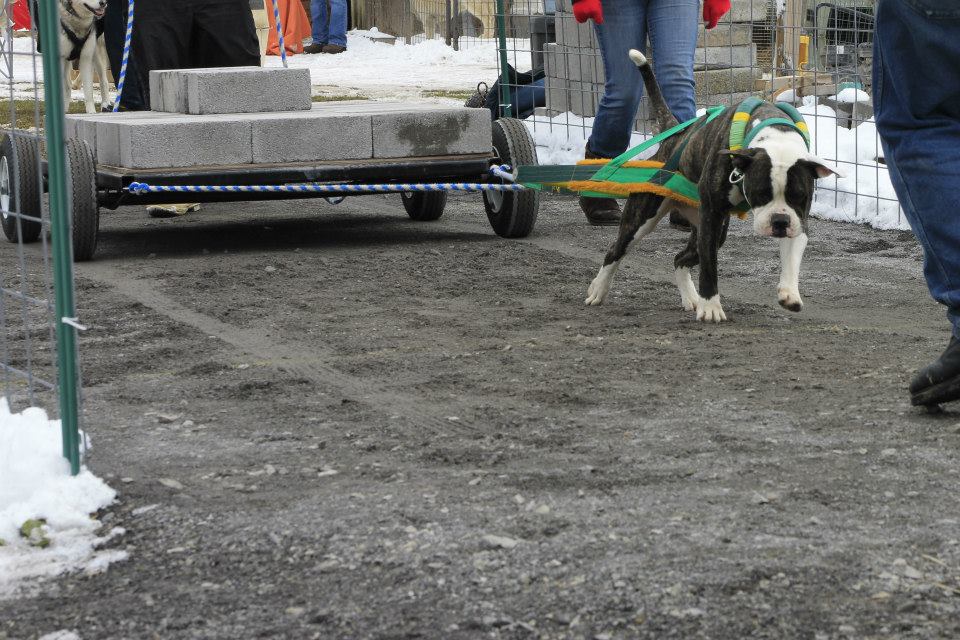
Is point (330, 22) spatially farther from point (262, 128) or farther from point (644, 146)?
point (644, 146)

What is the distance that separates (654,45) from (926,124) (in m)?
3.53

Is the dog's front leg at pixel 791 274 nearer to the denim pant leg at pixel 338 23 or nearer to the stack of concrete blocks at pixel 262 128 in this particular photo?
the stack of concrete blocks at pixel 262 128

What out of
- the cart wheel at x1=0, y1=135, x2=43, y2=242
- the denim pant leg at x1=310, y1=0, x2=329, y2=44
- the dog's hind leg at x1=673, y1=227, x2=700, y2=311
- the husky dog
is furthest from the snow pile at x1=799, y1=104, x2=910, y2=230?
the denim pant leg at x1=310, y1=0, x2=329, y2=44

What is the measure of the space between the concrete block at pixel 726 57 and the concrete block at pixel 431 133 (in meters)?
3.60

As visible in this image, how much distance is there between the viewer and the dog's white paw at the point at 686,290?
18.6 ft

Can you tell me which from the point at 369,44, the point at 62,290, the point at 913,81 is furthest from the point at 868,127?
the point at 369,44

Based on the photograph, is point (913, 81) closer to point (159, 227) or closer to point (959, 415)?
point (959, 415)

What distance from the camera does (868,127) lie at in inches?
355

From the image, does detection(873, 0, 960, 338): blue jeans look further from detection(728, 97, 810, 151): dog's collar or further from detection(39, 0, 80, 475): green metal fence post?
detection(39, 0, 80, 475): green metal fence post

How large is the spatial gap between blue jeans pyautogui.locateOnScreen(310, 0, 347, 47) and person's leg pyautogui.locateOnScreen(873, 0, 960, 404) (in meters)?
20.3

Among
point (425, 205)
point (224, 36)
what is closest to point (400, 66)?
point (224, 36)

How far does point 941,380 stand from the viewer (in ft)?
12.2

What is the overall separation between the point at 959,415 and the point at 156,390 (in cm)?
231

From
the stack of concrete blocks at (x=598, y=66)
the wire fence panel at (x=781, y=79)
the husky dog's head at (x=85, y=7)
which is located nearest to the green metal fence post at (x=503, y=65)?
the wire fence panel at (x=781, y=79)
